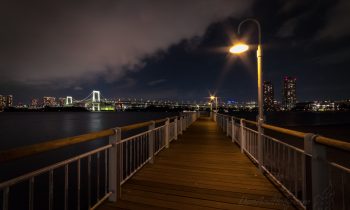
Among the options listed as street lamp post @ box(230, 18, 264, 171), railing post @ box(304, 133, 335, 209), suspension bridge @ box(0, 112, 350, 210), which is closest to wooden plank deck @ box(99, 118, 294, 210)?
suspension bridge @ box(0, 112, 350, 210)

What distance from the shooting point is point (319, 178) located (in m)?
2.42

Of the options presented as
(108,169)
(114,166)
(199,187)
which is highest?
(114,166)

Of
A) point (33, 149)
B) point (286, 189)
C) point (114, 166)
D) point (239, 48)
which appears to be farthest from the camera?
point (239, 48)

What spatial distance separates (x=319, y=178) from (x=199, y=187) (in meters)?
2.02

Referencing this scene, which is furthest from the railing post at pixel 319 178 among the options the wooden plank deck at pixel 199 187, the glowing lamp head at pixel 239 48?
the glowing lamp head at pixel 239 48

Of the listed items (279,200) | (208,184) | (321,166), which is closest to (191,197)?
(208,184)

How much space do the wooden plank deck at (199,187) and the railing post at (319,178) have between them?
0.81 metres

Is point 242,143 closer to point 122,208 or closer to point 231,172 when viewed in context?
point 231,172

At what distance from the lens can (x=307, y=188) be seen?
8.62ft

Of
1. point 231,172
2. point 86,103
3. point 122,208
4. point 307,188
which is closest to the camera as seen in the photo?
point 307,188

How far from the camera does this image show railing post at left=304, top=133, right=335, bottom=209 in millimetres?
2406

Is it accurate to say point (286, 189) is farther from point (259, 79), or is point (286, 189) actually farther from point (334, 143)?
point (259, 79)

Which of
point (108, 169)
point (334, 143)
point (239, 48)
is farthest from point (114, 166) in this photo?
point (239, 48)

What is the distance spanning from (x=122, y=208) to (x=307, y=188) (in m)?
2.42
